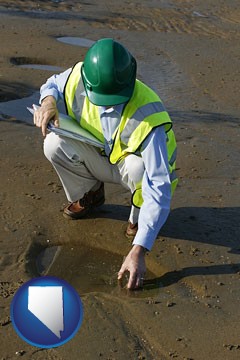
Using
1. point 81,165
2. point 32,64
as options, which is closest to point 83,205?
point 81,165

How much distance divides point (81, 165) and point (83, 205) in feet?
1.10

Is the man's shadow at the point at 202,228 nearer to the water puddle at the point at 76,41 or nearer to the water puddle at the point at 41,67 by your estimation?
the water puddle at the point at 41,67

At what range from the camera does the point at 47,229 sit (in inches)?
181

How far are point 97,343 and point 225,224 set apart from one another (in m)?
1.58

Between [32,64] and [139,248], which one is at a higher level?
[139,248]

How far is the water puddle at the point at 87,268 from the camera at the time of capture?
405 centimetres

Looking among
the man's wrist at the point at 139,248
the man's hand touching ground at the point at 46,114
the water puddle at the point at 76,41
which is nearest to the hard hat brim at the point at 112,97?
the man's hand touching ground at the point at 46,114

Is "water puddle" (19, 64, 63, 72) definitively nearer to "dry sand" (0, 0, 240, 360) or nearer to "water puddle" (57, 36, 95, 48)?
"dry sand" (0, 0, 240, 360)

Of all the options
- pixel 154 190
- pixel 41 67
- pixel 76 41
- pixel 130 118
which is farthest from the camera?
pixel 76 41

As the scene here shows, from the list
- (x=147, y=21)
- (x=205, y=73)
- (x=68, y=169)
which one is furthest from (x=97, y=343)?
(x=147, y=21)

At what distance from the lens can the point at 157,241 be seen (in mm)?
4527

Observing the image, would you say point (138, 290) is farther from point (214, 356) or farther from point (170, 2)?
point (170, 2)

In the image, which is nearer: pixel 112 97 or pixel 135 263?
pixel 135 263

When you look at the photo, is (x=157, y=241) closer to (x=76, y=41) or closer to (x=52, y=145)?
(x=52, y=145)
